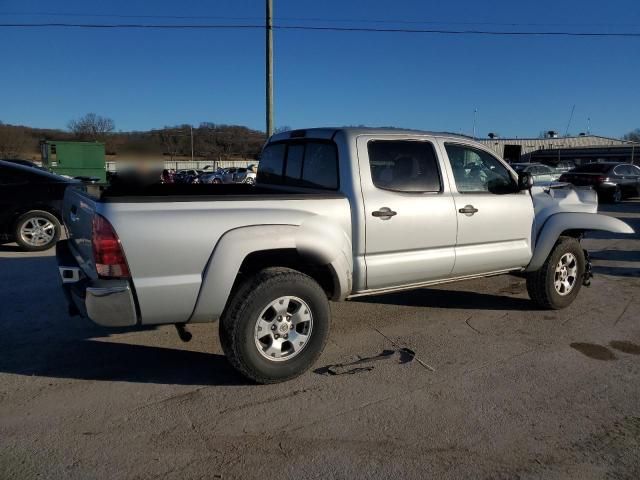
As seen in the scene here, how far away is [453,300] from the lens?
19.8ft

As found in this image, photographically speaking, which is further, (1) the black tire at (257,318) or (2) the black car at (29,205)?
(2) the black car at (29,205)

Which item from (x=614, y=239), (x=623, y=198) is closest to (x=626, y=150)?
(x=623, y=198)

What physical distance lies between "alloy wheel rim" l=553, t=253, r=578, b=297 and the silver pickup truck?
14mm

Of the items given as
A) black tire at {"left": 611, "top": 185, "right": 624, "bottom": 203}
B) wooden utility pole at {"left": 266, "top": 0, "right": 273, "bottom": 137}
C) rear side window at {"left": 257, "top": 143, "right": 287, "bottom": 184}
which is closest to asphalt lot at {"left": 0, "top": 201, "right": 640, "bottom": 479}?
rear side window at {"left": 257, "top": 143, "right": 287, "bottom": 184}

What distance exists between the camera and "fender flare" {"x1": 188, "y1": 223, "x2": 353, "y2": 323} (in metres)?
3.43

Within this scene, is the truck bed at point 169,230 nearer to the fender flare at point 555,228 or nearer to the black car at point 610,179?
the fender flare at point 555,228

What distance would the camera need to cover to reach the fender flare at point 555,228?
17.3 ft

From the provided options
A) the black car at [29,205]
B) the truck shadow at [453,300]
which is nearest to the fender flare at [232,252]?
the truck shadow at [453,300]

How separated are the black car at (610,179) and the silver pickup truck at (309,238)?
15.7m

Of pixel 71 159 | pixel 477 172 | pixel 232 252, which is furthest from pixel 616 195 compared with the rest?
pixel 71 159

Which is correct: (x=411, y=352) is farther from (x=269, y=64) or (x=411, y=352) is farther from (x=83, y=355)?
(x=269, y=64)

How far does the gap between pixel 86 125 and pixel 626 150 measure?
6132cm

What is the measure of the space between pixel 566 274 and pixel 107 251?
15.7 feet

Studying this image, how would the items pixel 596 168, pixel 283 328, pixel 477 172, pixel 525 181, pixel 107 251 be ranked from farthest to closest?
pixel 596 168
pixel 525 181
pixel 477 172
pixel 283 328
pixel 107 251
